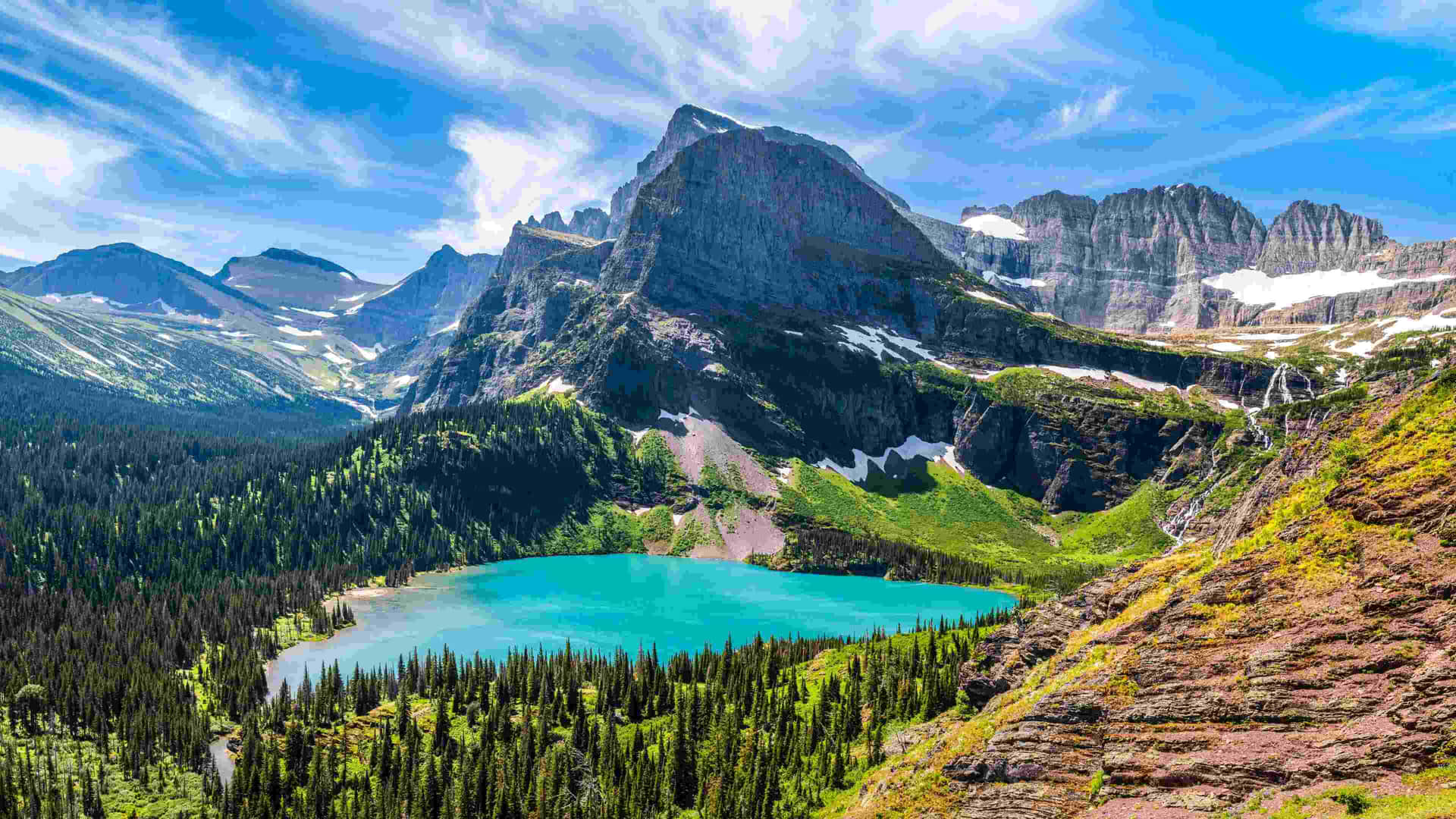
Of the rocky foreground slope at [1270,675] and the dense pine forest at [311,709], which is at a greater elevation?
the rocky foreground slope at [1270,675]

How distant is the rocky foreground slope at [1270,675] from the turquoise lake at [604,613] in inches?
3679

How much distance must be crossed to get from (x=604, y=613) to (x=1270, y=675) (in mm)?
141196

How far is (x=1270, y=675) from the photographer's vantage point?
3134 centimetres

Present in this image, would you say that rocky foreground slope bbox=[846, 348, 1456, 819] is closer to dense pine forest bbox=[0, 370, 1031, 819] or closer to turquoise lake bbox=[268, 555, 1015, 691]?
dense pine forest bbox=[0, 370, 1031, 819]

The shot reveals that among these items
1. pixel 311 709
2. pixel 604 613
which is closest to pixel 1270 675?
pixel 311 709

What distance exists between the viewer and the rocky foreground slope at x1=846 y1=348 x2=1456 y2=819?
92.2 ft

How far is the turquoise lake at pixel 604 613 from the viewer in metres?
134

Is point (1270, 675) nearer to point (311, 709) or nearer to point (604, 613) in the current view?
point (311, 709)

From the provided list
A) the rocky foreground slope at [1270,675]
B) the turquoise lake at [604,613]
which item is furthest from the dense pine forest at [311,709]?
the rocky foreground slope at [1270,675]

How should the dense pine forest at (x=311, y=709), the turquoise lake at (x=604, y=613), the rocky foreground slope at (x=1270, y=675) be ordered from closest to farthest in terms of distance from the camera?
the rocky foreground slope at (x=1270, y=675) < the dense pine forest at (x=311, y=709) < the turquoise lake at (x=604, y=613)

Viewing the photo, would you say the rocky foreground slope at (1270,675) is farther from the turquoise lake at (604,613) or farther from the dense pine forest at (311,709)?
the turquoise lake at (604,613)

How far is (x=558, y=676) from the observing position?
102 meters

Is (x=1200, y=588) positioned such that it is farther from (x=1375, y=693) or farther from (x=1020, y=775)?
(x=1020, y=775)

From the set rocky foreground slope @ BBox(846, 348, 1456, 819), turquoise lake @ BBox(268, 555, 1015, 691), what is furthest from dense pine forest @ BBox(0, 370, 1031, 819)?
rocky foreground slope @ BBox(846, 348, 1456, 819)
